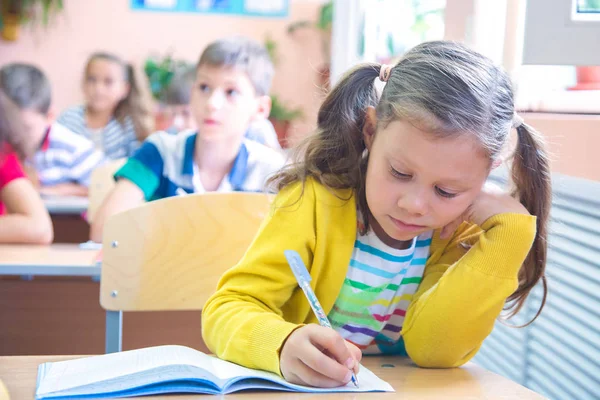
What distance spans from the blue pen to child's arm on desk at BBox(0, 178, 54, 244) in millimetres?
1297

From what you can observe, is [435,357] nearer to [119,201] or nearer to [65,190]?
[119,201]

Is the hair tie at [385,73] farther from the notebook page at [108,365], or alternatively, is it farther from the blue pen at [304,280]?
the notebook page at [108,365]

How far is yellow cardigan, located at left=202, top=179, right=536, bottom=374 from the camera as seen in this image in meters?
1.00

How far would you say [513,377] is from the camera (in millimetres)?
1721

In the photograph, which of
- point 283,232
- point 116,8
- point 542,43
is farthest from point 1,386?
point 116,8

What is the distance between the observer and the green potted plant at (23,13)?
5508mm

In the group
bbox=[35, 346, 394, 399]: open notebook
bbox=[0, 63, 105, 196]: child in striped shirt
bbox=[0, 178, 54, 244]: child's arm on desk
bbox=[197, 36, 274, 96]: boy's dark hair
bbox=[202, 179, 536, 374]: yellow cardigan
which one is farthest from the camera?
bbox=[0, 63, 105, 196]: child in striped shirt

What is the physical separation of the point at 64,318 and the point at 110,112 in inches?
96.5

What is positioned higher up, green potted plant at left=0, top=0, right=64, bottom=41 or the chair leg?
green potted plant at left=0, top=0, right=64, bottom=41

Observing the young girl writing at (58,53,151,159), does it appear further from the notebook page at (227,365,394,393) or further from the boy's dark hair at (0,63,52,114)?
the notebook page at (227,365,394,393)

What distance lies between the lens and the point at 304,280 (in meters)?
0.92

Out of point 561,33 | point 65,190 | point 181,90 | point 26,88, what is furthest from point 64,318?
point 181,90

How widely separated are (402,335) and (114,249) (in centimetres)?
56

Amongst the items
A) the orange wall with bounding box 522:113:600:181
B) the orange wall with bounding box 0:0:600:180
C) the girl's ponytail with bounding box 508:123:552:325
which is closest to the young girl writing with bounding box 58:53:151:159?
the orange wall with bounding box 0:0:600:180
